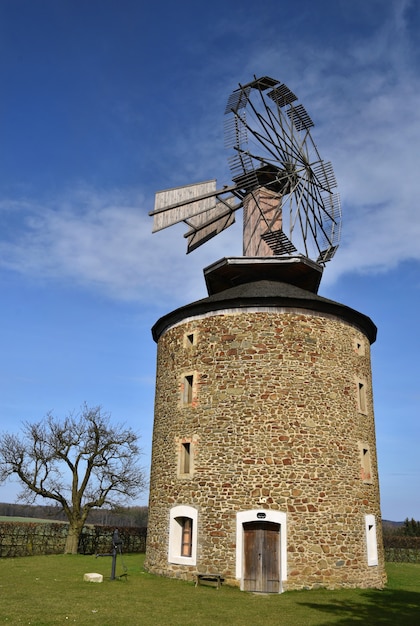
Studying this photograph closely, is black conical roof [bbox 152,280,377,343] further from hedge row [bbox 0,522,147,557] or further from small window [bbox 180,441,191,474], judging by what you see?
hedge row [bbox 0,522,147,557]

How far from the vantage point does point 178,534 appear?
16562 millimetres

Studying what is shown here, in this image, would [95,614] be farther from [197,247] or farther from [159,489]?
[197,247]

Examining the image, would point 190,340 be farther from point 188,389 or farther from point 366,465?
point 366,465

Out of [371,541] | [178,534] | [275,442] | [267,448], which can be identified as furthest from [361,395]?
[178,534]

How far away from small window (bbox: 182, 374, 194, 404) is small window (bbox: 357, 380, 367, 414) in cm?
563

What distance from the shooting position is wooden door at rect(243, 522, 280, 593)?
14.8 m

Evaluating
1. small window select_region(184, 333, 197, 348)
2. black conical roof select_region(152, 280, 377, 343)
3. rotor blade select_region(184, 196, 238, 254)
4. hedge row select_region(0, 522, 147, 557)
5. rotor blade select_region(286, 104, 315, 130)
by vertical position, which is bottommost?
hedge row select_region(0, 522, 147, 557)

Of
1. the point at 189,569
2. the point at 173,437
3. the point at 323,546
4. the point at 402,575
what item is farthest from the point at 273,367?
the point at 402,575

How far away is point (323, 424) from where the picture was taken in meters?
16.2

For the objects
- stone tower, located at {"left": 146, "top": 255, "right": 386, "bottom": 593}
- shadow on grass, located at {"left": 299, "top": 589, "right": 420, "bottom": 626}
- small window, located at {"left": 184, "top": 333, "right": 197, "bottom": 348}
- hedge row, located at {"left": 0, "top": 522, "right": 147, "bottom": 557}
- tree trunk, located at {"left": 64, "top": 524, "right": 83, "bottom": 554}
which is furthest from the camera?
tree trunk, located at {"left": 64, "top": 524, "right": 83, "bottom": 554}

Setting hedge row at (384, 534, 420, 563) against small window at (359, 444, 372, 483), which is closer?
small window at (359, 444, 372, 483)

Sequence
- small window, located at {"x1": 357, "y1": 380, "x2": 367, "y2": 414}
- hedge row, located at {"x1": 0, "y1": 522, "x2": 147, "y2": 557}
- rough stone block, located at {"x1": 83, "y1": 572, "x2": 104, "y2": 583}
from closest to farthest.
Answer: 1. rough stone block, located at {"x1": 83, "y1": 572, "x2": 104, "y2": 583}
2. small window, located at {"x1": 357, "y1": 380, "x2": 367, "y2": 414}
3. hedge row, located at {"x1": 0, "y1": 522, "x2": 147, "y2": 557}

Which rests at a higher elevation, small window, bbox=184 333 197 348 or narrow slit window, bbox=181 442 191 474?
small window, bbox=184 333 197 348

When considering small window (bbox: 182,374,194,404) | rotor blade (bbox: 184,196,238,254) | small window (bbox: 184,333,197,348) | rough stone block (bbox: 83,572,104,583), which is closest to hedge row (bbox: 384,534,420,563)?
small window (bbox: 182,374,194,404)
